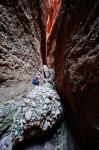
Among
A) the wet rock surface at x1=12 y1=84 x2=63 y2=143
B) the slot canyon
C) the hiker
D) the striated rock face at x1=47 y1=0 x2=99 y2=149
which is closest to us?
the striated rock face at x1=47 y1=0 x2=99 y2=149

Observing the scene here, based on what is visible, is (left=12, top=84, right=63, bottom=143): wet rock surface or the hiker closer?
(left=12, top=84, right=63, bottom=143): wet rock surface

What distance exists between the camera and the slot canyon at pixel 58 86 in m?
1.45

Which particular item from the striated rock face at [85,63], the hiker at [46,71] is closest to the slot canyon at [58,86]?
the striated rock face at [85,63]

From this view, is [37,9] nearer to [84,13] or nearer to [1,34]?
[1,34]

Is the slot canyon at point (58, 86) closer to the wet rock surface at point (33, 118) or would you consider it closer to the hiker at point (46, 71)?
the wet rock surface at point (33, 118)

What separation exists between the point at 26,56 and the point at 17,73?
1.96 ft

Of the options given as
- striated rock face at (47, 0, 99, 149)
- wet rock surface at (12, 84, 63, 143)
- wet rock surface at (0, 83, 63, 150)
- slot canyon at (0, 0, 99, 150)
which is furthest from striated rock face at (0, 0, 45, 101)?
striated rock face at (47, 0, 99, 149)

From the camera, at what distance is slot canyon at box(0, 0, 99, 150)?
57.1 inches

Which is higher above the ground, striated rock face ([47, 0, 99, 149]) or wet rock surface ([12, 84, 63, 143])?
striated rock face ([47, 0, 99, 149])

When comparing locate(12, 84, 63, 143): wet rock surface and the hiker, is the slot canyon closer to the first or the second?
locate(12, 84, 63, 143): wet rock surface

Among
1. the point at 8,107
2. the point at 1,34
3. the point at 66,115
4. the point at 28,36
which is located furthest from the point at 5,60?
the point at 66,115

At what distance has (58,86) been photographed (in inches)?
100

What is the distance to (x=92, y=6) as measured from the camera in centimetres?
148

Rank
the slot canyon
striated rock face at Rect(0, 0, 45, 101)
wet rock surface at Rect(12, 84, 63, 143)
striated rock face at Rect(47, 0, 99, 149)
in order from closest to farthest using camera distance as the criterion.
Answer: striated rock face at Rect(47, 0, 99, 149)
the slot canyon
wet rock surface at Rect(12, 84, 63, 143)
striated rock face at Rect(0, 0, 45, 101)
